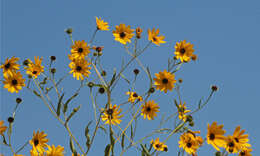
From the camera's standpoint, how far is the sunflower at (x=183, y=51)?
2648mm

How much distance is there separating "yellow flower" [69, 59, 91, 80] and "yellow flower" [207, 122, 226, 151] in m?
1.15

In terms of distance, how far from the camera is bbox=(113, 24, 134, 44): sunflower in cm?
273

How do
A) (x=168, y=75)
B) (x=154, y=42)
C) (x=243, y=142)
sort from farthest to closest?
(x=154, y=42) → (x=168, y=75) → (x=243, y=142)

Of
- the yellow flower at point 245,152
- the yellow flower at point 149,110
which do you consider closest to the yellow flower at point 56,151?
the yellow flower at point 149,110

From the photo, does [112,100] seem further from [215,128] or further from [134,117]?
[215,128]

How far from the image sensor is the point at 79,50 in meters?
2.71

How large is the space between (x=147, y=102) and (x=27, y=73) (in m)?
1.10

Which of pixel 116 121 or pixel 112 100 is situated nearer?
pixel 112 100

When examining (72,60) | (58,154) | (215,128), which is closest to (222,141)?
(215,128)

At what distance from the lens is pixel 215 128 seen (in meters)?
2.15

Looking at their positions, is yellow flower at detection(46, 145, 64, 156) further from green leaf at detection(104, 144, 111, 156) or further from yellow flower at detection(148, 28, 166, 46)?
yellow flower at detection(148, 28, 166, 46)

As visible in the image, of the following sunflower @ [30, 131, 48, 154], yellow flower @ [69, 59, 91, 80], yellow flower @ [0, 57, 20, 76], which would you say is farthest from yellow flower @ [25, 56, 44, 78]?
sunflower @ [30, 131, 48, 154]

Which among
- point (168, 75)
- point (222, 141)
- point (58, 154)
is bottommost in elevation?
point (58, 154)

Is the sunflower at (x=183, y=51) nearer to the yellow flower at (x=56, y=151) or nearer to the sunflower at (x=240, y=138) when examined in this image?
the sunflower at (x=240, y=138)
